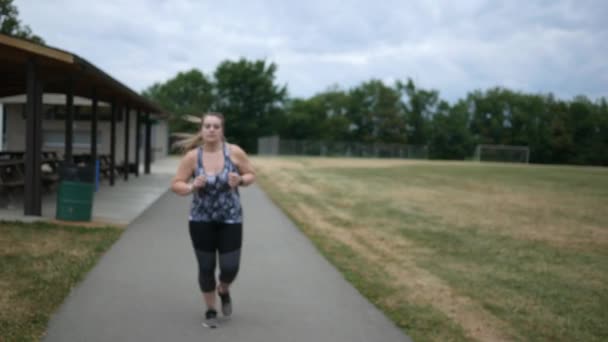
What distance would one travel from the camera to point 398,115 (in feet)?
238

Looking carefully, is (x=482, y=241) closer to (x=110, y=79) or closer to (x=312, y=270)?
(x=312, y=270)

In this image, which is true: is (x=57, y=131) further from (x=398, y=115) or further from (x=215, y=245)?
(x=398, y=115)

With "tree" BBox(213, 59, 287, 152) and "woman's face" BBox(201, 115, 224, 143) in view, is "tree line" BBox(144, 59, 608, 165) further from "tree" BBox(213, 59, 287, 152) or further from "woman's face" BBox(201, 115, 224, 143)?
"woman's face" BBox(201, 115, 224, 143)

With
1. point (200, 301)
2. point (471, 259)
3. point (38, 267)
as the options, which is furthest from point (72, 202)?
point (471, 259)

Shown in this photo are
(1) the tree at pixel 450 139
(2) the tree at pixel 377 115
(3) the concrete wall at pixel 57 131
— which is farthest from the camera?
(2) the tree at pixel 377 115

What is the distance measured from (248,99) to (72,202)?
5752 cm

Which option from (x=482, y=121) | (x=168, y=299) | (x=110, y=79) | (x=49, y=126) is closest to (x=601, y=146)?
(x=482, y=121)

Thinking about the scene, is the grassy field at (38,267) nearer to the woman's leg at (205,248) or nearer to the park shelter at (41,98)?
the woman's leg at (205,248)

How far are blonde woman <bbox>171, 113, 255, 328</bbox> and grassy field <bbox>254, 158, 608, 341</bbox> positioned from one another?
173 cm

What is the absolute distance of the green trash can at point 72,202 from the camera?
979 centimetres

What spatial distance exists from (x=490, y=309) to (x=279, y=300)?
214 cm

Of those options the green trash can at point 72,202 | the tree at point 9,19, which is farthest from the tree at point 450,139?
the green trash can at point 72,202

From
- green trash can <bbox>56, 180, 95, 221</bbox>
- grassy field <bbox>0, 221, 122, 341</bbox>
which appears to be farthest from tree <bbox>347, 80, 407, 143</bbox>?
grassy field <bbox>0, 221, 122, 341</bbox>

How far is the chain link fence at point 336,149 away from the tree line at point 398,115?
10.9 feet
